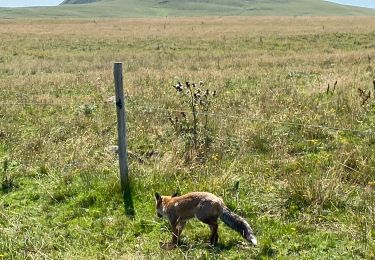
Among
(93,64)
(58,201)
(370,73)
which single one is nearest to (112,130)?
(58,201)

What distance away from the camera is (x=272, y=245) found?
5.29 metres

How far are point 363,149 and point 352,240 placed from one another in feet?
9.13

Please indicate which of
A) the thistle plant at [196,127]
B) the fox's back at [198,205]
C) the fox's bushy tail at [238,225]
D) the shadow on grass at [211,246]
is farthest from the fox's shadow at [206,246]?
the thistle plant at [196,127]

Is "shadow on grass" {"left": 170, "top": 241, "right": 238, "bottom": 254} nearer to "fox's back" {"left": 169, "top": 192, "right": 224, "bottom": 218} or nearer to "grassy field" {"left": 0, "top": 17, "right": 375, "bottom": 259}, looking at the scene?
"grassy field" {"left": 0, "top": 17, "right": 375, "bottom": 259}

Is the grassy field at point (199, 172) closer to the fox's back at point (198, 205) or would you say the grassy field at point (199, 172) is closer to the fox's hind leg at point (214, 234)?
the fox's hind leg at point (214, 234)

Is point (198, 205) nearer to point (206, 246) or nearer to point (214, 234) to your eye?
point (214, 234)

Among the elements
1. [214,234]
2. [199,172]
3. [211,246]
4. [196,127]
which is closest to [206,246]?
[211,246]

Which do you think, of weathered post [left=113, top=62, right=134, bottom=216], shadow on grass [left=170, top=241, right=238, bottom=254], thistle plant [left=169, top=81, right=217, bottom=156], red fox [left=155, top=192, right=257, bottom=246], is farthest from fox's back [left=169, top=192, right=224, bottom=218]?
thistle plant [left=169, top=81, right=217, bottom=156]

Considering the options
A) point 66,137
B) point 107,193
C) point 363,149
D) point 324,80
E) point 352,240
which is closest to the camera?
point 352,240

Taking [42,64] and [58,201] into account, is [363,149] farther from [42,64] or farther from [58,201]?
[42,64]

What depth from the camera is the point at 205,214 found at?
201 inches

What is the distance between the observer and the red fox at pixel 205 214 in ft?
16.8

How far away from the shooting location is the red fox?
5121mm

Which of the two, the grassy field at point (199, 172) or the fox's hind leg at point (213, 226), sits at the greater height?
the fox's hind leg at point (213, 226)
